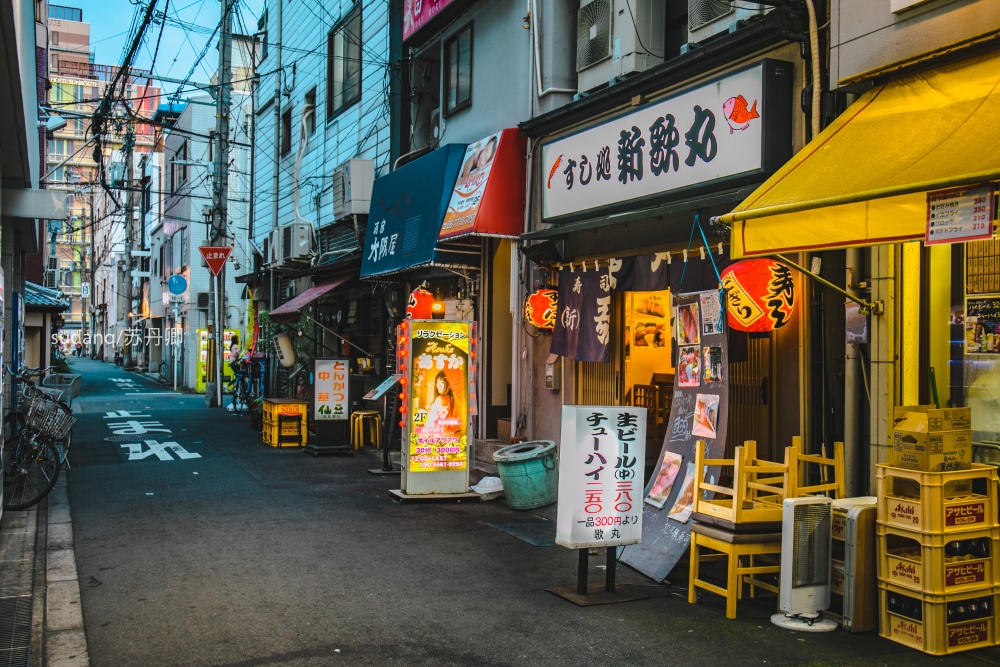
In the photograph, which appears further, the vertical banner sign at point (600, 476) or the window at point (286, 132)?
the window at point (286, 132)

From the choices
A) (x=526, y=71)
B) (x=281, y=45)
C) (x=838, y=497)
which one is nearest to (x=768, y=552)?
(x=838, y=497)

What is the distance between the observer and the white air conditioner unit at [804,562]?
21.1 ft

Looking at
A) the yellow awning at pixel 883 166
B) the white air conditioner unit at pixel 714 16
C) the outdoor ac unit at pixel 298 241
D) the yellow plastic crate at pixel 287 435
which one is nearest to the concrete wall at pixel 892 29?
the yellow awning at pixel 883 166

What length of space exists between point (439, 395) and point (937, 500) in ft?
22.9

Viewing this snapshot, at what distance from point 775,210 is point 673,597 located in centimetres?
333

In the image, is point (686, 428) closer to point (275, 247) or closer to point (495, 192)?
point (495, 192)

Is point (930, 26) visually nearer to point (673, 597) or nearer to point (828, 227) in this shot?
point (828, 227)

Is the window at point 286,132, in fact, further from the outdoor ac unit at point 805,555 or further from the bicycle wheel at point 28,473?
the outdoor ac unit at point 805,555

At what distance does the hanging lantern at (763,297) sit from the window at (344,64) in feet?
46.4

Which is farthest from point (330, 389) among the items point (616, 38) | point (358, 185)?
point (616, 38)

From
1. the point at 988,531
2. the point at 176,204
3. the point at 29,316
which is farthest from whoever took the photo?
the point at 176,204

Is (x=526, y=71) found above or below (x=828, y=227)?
above

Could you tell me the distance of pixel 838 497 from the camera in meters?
7.09

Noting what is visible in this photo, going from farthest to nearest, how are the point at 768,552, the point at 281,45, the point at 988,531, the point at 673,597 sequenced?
the point at 281,45 < the point at 673,597 < the point at 768,552 < the point at 988,531
